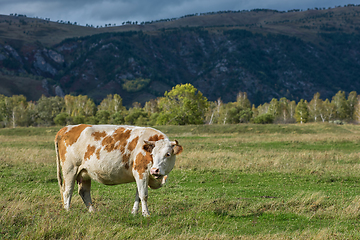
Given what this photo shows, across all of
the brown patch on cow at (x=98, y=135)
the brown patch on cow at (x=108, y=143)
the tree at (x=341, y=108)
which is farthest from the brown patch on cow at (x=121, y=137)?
the tree at (x=341, y=108)

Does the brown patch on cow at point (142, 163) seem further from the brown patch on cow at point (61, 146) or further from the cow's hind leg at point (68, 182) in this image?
the brown patch on cow at point (61, 146)

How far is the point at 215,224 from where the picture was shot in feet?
31.2

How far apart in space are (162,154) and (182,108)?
70414mm

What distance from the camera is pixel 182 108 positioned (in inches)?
3140

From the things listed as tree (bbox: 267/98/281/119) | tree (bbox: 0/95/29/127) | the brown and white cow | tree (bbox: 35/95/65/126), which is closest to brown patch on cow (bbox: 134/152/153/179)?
the brown and white cow

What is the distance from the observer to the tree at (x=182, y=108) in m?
79.6

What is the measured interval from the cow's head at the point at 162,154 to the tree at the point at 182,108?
227 ft

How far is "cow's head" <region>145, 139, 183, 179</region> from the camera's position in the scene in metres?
9.30

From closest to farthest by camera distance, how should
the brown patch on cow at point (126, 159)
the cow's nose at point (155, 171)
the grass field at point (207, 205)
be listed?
the grass field at point (207, 205) → the cow's nose at point (155, 171) → the brown patch on cow at point (126, 159)

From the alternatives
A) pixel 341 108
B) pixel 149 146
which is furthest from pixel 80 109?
pixel 149 146

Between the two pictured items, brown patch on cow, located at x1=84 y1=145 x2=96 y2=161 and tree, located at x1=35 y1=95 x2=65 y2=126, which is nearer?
brown patch on cow, located at x1=84 y1=145 x2=96 y2=161

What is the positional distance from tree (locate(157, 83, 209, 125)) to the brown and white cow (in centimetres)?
6809

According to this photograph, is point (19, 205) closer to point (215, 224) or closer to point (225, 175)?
point (215, 224)

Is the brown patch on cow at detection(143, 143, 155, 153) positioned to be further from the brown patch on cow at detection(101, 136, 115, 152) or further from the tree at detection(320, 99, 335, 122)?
the tree at detection(320, 99, 335, 122)
